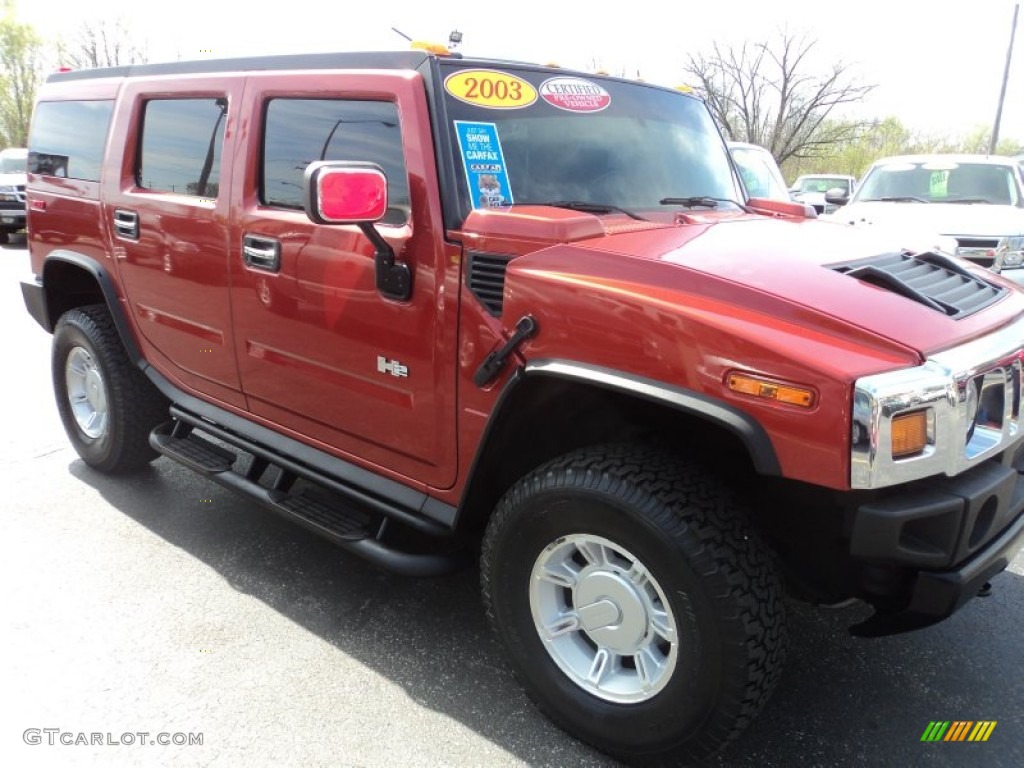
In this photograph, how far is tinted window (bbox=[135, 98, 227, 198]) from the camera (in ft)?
10.9

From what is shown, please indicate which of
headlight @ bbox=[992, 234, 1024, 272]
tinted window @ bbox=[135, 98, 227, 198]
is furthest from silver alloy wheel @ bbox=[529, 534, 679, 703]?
headlight @ bbox=[992, 234, 1024, 272]

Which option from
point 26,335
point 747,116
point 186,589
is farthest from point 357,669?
point 747,116

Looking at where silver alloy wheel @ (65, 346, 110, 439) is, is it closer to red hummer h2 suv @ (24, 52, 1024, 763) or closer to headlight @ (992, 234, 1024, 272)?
red hummer h2 suv @ (24, 52, 1024, 763)

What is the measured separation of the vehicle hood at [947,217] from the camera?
709cm

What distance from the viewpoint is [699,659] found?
2055 mm

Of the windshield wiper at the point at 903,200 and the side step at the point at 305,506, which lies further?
the windshield wiper at the point at 903,200

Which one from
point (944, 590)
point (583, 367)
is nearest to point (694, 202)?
point (583, 367)

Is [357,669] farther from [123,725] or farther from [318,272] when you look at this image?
[318,272]

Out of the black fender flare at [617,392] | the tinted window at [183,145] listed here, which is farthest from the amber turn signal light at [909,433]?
the tinted window at [183,145]

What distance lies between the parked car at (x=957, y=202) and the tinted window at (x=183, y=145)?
5.83m

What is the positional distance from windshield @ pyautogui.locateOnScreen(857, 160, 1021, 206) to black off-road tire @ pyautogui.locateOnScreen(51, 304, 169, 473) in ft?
24.2

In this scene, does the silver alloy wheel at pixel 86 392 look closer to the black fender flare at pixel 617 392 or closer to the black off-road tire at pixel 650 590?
the black fender flare at pixel 617 392

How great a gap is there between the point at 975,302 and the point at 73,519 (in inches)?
153

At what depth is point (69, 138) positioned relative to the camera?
13.8ft
